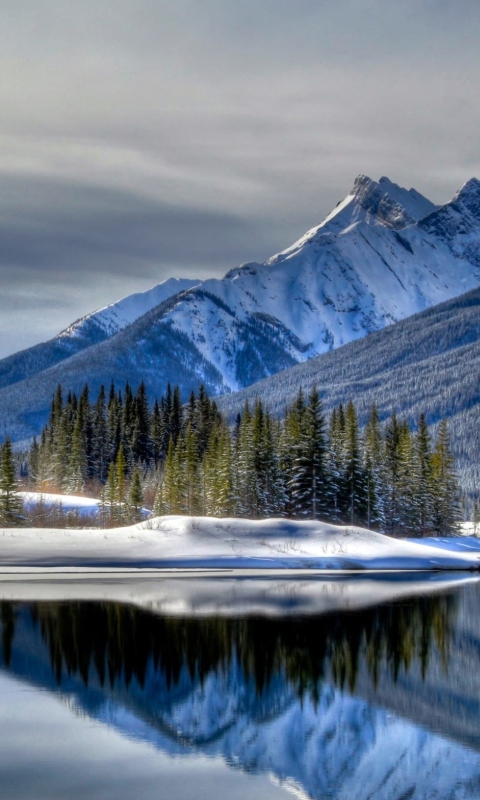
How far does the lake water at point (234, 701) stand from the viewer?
19.2 m

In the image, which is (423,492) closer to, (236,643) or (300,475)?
(300,475)

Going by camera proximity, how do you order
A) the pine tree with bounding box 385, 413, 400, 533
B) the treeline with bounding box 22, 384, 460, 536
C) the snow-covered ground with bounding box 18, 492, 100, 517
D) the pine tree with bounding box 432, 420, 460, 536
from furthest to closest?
the pine tree with bounding box 432, 420, 460, 536
the snow-covered ground with bounding box 18, 492, 100, 517
the pine tree with bounding box 385, 413, 400, 533
the treeline with bounding box 22, 384, 460, 536

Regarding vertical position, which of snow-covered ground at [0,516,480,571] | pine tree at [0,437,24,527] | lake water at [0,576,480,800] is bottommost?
lake water at [0,576,480,800]

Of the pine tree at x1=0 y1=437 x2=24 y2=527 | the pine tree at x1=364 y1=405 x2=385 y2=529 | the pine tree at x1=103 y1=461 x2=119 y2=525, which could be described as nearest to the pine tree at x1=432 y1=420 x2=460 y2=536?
the pine tree at x1=364 y1=405 x2=385 y2=529

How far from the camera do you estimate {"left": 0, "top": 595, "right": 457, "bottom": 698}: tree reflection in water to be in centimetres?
2845

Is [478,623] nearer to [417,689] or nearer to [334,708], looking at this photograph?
[417,689]

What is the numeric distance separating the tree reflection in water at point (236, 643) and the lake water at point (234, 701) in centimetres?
8

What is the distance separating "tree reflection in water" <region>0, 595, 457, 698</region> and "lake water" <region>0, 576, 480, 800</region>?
0.27 feet

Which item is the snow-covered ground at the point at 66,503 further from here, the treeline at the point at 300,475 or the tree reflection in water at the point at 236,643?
the tree reflection in water at the point at 236,643

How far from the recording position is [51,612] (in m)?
38.4

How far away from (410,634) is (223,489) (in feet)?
183

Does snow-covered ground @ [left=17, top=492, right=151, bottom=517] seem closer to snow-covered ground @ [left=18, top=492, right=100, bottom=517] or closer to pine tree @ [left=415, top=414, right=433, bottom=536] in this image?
snow-covered ground @ [left=18, top=492, right=100, bottom=517]

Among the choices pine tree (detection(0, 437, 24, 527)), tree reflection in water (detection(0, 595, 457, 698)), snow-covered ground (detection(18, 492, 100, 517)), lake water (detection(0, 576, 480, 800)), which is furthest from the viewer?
snow-covered ground (detection(18, 492, 100, 517))

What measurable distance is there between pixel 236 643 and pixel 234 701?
7808 mm
